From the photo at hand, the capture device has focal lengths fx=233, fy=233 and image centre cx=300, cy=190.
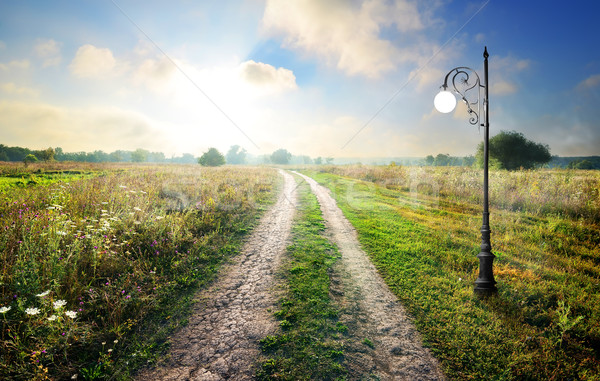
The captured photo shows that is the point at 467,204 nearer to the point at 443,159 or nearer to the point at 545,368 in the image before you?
the point at 545,368

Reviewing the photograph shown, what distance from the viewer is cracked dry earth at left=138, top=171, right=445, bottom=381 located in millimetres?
3453

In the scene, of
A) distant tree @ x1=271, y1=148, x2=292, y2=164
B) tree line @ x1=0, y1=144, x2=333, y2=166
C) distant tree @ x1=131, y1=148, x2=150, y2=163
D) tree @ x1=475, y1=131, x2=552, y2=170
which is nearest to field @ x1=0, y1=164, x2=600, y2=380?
tree line @ x1=0, y1=144, x2=333, y2=166

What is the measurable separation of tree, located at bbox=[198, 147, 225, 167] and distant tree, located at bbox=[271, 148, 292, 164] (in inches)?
2210

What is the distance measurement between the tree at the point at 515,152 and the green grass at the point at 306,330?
60454 mm

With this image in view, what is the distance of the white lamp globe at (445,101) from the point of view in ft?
21.0

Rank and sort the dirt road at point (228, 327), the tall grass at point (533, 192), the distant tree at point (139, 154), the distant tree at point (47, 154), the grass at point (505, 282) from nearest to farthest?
1. the dirt road at point (228, 327)
2. the grass at point (505, 282)
3. the tall grass at point (533, 192)
4. the distant tree at point (47, 154)
5. the distant tree at point (139, 154)

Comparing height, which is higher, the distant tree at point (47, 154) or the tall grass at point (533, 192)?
the distant tree at point (47, 154)

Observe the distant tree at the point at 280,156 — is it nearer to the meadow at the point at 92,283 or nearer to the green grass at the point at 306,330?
the meadow at the point at 92,283

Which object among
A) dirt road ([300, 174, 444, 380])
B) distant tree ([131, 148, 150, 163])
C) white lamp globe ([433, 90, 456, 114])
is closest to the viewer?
dirt road ([300, 174, 444, 380])

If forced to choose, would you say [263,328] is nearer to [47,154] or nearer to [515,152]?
[47,154]

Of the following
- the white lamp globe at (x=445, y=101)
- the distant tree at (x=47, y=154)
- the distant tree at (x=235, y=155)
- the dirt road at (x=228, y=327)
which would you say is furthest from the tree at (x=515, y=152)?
the distant tree at (x=235, y=155)

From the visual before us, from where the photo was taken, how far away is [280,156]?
122 m

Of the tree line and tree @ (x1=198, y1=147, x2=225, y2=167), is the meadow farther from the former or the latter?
tree @ (x1=198, y1=147, x2=225, y2=167)

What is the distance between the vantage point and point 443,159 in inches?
4715
